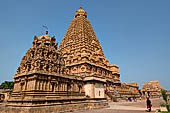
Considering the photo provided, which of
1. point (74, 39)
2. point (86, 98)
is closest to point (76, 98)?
point (86, 98)

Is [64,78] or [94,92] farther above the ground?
[64,78]

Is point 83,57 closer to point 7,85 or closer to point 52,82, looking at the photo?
point 52,82

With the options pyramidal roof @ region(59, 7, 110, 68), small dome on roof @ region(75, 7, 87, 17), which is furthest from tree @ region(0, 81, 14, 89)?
small dome on roof @ region(75, 7, 87, 17)

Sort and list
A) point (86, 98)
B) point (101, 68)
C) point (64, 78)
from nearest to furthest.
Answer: point (64, 78), point (86, 98), point (101, 68)

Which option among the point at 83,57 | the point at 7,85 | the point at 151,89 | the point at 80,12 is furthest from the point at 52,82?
the point at 151,89

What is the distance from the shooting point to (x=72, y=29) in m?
44.6

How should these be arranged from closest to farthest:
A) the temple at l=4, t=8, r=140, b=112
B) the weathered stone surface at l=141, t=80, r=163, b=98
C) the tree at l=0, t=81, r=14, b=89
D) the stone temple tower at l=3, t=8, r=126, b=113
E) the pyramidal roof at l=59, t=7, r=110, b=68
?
the stone temple tower at l=3, t=8, r=126, b=113
the temple at l=4, t=8, r=140, b=112
the pyramidal roof at l=59, t=7, r=110, b=68
the tree at l=0, t=81, r=14, b=89
the weathered stone surface at l=141, t=80, r=163, b=98

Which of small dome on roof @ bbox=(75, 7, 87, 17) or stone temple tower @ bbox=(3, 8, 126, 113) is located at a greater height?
small dome on roof @ bbox=(75, 7, 87, 17)

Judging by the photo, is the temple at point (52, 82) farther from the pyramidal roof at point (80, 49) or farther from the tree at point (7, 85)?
the tree at point (7, 85)

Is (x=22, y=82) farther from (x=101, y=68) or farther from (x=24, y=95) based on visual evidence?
(x=101, y=68)

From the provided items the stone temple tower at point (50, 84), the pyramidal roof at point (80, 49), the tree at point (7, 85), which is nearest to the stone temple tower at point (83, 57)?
the pyramidal roof at point (80, 49)

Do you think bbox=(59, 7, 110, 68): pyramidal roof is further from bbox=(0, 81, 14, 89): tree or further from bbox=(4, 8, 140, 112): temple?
bbox=(0, 81, 14, 89): tree

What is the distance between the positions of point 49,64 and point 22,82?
4.74 m

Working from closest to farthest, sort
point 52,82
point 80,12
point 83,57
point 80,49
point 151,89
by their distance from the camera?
point 52,82 → point 83,57 → point 80,49 → point 80,12 → point 151,89
